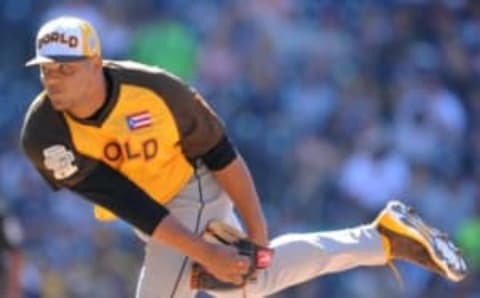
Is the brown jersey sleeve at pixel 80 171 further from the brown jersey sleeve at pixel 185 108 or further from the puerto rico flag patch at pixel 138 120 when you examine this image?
the brown jersey sleeve at pixel 185 108

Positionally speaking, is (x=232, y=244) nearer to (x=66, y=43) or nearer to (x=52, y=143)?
(x=52, y=143)

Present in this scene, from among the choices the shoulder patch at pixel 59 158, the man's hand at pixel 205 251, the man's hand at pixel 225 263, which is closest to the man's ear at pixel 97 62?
the shoulder patch at pixel 59 158

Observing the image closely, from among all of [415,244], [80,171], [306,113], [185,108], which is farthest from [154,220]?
[306,113]

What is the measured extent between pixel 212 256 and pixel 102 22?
5.27m

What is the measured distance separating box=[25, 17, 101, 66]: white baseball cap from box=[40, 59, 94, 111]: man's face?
2 centimetres

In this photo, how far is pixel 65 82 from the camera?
18.8 ft

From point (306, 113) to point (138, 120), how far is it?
4.60m

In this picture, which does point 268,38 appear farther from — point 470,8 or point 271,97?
point 470,8

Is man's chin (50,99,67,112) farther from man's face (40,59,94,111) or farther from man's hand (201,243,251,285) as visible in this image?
man's hand (201,243,251,285)

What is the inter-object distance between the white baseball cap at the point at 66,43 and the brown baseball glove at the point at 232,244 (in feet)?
2.68

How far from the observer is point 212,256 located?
5.88 m

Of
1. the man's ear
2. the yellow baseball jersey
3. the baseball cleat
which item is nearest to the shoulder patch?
the yellow baseball jersey

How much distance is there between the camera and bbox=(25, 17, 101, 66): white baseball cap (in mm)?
5715

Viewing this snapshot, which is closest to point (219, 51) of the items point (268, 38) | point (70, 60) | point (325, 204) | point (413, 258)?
point (268, 38)
